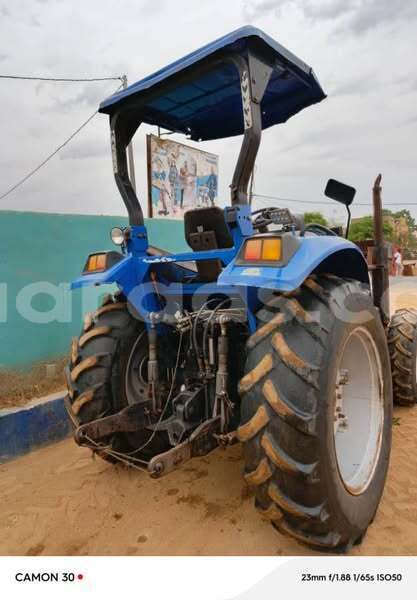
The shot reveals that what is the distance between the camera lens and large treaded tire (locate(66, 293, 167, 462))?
2.71 m

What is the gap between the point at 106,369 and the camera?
273 centimetres

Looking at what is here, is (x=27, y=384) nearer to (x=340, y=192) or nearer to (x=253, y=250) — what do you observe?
(x=253, y=250)

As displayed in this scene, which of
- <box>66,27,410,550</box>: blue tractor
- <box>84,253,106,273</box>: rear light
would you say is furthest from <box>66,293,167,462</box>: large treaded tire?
<box>84,253,106,273</box>: rear light

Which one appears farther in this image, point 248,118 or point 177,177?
point 177,177

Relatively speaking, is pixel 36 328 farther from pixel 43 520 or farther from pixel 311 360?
pixel 311 360

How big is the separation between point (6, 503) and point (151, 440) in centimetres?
100

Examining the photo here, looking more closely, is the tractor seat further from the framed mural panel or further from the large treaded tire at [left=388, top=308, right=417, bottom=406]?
the framed mural panel

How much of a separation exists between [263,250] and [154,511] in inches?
68.0

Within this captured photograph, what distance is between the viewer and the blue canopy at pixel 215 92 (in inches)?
86.0

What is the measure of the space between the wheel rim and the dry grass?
2.64m

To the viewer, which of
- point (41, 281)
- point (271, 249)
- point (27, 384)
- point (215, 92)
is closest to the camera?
point (271, 249)

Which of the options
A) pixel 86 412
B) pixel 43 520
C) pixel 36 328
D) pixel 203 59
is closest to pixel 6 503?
pixel 43 520

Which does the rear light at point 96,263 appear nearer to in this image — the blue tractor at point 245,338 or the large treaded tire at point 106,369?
the blue tractor at point 245,338

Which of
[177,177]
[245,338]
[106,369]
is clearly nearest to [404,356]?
[245,338]
